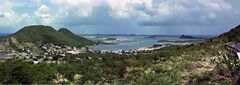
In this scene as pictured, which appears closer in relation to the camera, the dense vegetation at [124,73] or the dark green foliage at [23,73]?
the dark green foliage at [23,73]

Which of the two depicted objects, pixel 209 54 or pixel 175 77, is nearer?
pixel 175 77

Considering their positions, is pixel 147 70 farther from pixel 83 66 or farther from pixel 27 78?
pixel 27 78

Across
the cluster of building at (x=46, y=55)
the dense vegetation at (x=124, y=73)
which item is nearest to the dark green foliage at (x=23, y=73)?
the dense vegetation at (x=124, y=73)

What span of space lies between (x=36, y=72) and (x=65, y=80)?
1651 mm

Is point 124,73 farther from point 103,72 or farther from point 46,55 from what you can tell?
point 46,55

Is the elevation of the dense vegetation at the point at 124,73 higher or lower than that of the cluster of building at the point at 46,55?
higher

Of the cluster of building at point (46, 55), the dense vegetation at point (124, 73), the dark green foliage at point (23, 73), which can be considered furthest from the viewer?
the cluster of building at point (46, 55)

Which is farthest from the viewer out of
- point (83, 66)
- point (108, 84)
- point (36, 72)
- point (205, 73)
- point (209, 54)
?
point (209, 54)

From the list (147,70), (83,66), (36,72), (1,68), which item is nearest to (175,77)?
(147,70)

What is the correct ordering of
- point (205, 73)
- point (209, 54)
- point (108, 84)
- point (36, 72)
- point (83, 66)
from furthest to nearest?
point (209, 54), point (83, 66), point (205, 73), point (36, 72), point (108, 84)

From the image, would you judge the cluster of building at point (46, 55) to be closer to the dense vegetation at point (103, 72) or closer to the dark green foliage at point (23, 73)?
the dense vegetation at point (103, 72)

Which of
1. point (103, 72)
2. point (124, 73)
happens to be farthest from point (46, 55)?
point (103, 72)

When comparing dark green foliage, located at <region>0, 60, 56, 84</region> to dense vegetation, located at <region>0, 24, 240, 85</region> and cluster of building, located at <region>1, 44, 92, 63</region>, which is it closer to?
dense vegetation, located at <region>0, 24, 240, 85</region>

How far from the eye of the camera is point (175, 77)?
25.4 meters
